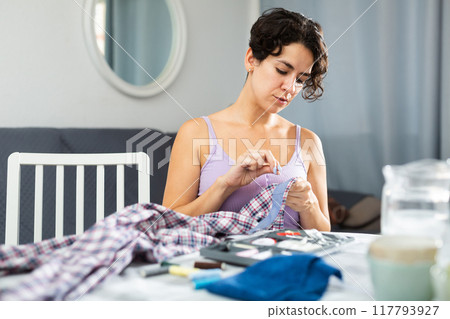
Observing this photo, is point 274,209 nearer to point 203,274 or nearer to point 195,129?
point 203,274

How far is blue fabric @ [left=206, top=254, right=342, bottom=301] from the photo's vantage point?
17.2 inches

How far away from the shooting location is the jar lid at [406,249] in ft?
1.29

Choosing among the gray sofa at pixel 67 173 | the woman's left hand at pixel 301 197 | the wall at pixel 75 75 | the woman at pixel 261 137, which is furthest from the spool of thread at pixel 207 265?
the wall at pixel 75 75

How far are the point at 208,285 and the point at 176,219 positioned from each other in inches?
9.3

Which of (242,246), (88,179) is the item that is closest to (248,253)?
(242,246)

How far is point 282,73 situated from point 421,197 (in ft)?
2.41

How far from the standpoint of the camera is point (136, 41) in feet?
6.62

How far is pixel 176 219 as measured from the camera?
2.27 ft

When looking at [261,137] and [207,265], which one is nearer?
[207,265]

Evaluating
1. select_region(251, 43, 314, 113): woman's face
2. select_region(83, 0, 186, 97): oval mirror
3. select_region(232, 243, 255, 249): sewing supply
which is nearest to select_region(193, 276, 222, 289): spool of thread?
select_region(232, 243, 255, 249): sewing supply

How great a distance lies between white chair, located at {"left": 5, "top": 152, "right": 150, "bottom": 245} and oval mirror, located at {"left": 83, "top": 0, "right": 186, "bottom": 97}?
2.90 ft

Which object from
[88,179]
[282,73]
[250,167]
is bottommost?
[88,179]

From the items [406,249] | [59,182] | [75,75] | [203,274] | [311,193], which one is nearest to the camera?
[406,249]
